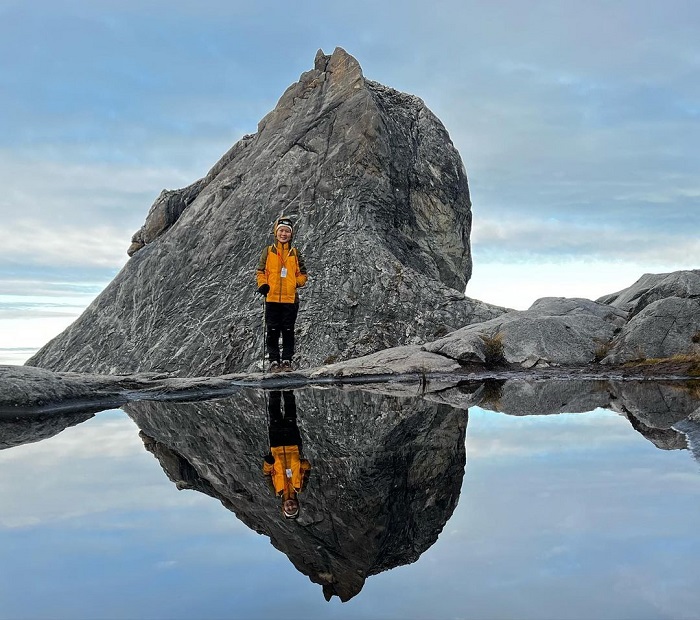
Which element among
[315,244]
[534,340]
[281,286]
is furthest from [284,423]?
[315,244]

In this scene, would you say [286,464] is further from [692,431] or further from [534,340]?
[534,340]

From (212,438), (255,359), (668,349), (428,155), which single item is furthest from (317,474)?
(428,155)

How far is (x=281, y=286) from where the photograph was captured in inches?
631

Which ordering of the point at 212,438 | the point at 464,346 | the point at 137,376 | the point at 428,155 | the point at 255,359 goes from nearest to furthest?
the point at 212,438, the point at 137,376, the point at 464,346, the point at 255,359, the point at 428,155

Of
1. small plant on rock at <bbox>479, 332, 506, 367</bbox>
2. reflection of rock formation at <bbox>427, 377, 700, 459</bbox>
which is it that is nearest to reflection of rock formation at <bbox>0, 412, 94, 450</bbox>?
reflection of rock formation at <bbox>427, 377, 700, 459</bbox>

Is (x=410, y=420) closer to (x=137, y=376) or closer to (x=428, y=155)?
(x=137, y=376)

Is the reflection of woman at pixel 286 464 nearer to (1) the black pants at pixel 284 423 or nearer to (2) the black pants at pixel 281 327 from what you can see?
(1) the black pants at pixel 284 423

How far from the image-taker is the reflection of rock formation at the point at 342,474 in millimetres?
3650

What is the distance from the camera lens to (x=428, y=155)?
2669 centimetres

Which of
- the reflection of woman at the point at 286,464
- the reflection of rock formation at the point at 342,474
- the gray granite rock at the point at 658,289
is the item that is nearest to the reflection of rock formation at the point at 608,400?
the reflection of rock formation at the point at 342,474

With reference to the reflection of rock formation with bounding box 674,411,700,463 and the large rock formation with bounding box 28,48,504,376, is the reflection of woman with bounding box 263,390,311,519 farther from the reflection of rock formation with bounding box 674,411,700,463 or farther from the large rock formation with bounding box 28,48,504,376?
the large rock formation with bounding box 28,48,504,376

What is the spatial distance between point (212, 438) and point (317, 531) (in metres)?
3.70

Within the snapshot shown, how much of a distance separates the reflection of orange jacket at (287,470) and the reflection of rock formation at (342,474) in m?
0.09

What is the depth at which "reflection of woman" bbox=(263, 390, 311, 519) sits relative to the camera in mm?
4636
